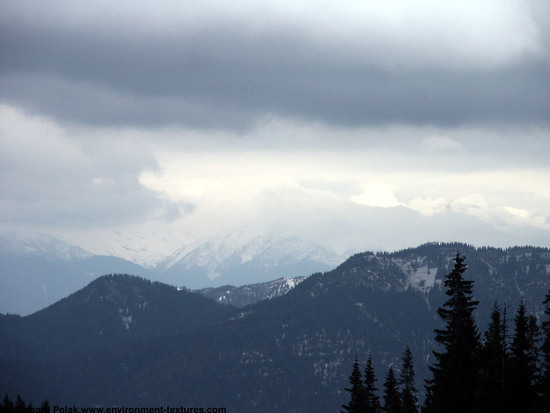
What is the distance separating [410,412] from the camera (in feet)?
362

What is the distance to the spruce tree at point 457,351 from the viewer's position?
277ft

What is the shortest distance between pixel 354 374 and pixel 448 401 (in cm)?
2912

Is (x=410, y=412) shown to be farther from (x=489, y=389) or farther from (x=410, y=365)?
(x=489, y=389)

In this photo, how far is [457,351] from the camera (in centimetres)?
8588

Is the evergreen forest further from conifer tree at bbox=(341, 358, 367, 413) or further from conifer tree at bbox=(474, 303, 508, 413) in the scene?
conifer tree at bbox=(341, 358, 367, 413)

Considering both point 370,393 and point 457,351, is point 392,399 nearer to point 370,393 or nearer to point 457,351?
point 370,393

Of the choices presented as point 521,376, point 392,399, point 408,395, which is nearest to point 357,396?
point 392,399

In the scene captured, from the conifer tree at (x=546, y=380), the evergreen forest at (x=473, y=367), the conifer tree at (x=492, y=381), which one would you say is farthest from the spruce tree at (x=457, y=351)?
the conifer tree at (x=546, y=380)

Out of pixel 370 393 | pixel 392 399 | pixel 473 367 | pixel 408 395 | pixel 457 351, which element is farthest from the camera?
pixel 370 393

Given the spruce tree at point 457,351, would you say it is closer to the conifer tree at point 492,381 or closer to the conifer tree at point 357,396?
the conifer tree at point 492,381

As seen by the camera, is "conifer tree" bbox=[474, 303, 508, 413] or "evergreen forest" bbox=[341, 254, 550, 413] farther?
"evergreen forest" bbox=[341, 254, 550, 413]

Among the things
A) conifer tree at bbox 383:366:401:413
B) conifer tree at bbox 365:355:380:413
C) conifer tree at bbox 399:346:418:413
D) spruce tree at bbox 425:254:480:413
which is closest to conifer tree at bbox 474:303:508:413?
spruce tree at bbox 425:254:480:413

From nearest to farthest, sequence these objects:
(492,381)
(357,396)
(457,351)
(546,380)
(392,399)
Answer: (492,381) < (546,380) < (457,351) < (392,399) < (357,396)

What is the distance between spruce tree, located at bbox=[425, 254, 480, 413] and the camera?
277 feet
